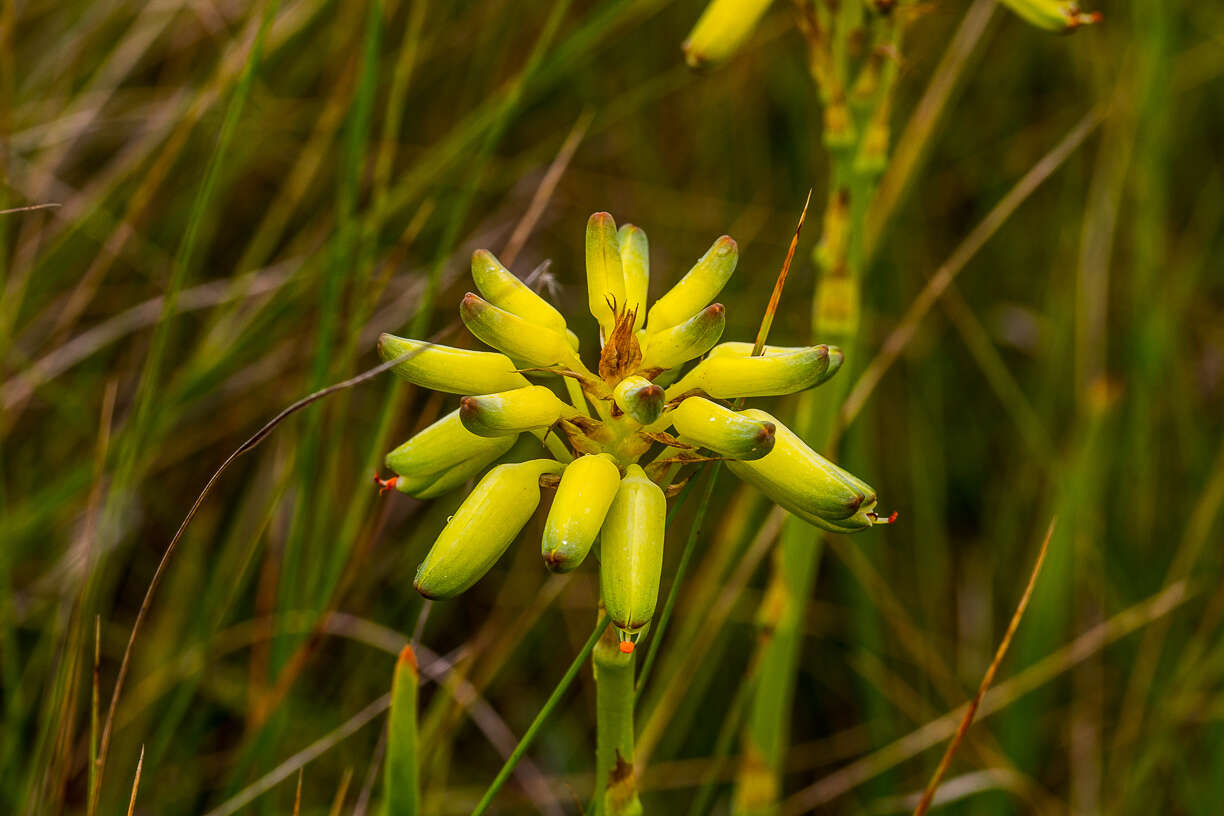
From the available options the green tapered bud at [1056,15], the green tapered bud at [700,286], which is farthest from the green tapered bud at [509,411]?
the green tapered bud at [1056,15]

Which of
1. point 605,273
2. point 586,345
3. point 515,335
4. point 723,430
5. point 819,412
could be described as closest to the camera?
point 723,430

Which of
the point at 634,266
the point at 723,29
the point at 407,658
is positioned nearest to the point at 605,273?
the point at 634,266

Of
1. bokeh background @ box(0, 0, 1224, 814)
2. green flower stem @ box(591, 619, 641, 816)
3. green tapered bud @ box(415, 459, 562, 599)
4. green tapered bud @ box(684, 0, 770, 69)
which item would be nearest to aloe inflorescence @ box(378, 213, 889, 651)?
green tapered bud @ box(415, 459, 562, 599)

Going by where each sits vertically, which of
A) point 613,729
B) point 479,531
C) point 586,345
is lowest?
point 613,729

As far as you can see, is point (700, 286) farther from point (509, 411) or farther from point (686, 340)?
point (509, 411)

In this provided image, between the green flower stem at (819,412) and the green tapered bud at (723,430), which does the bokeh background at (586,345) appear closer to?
the green flower stem at (819,412)

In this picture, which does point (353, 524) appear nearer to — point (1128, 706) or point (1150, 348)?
point (1128, 706)

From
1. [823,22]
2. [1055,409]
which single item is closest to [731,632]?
[1055,409]
